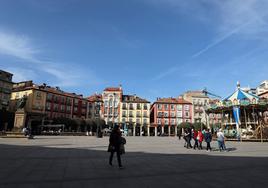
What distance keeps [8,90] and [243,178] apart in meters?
69.9

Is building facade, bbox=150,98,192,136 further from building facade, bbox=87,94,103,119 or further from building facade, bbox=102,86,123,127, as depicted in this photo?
building facade, bbox=87,94,103,119

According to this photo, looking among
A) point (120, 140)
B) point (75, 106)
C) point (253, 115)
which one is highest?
point (75, 106)

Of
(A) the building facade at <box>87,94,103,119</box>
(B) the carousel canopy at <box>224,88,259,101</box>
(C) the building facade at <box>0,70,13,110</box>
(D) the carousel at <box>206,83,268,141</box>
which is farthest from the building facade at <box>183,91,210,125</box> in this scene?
(C) the building facade at <box>0,70,13,110</box>

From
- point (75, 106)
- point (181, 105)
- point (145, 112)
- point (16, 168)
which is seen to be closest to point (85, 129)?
point (75, 106)

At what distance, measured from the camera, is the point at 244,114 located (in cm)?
3709

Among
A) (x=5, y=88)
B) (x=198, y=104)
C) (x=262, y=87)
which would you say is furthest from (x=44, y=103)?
(x=262, y=87)

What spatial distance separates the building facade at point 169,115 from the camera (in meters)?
88.9

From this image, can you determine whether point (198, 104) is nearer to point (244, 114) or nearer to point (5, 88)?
point (244, 114)

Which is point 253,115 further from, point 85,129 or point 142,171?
point 85,129

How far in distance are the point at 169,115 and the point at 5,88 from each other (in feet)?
183

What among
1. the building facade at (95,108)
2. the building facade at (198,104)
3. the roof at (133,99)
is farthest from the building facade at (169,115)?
the building facade at (95,108)

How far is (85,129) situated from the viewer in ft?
258

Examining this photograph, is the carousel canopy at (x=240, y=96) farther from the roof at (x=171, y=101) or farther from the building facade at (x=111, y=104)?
the building facade at (x=111, y=104)

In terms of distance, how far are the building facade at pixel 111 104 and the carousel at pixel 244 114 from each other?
52477mm
